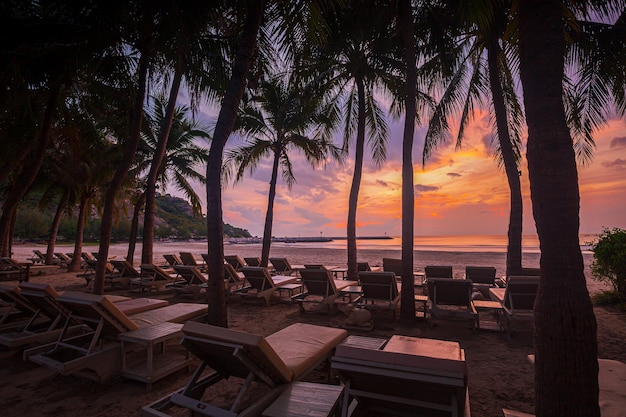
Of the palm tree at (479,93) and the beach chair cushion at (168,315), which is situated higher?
the palm tree at (479,93)

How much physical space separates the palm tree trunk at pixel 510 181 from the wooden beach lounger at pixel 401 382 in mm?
7204

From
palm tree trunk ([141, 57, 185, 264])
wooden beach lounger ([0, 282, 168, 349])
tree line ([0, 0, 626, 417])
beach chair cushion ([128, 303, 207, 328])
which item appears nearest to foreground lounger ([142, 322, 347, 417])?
tree line ([0, 0, 626, 417])

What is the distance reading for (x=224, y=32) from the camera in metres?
7.30

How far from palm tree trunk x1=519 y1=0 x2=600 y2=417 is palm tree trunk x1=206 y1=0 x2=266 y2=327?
460 cm

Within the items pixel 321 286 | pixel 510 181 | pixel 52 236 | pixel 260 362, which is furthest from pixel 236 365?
pixel 52 236

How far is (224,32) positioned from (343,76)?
16.9ft

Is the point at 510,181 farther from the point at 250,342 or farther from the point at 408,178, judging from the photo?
the point at 250,342

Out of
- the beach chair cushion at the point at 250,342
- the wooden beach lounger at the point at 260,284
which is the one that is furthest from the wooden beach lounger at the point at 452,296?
the beach chair cushion at the point at 250,342

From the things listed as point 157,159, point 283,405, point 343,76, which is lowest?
point 283,405

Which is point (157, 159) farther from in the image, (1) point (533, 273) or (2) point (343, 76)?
(1) point (533, 273)

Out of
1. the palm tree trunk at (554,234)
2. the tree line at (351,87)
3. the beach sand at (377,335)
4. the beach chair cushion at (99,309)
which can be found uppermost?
the tree line at (351,87)

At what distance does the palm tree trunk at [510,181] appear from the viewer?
8.14 meters

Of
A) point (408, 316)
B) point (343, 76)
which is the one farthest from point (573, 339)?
point (343, 76)

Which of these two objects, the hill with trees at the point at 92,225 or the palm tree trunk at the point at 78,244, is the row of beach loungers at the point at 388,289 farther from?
the hill with trees at the point at 92,225
